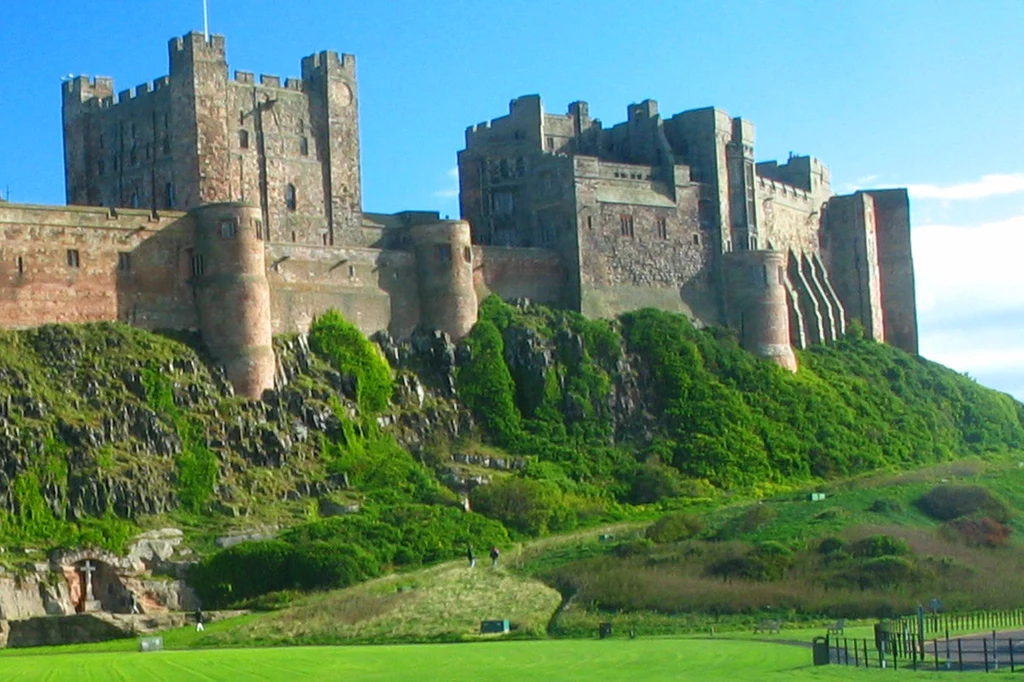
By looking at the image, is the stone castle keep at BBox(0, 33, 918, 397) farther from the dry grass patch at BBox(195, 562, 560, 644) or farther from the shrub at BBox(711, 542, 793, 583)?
the shrub at BBox(711, 542, 793, 583)

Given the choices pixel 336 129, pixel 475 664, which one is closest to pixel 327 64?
pixel 336 129

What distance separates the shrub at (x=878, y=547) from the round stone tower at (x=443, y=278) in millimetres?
23262

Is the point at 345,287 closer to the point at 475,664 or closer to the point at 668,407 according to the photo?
the point at 668,407

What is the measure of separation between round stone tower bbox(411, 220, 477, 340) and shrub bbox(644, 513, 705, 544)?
50.2ft

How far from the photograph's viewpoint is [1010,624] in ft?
168

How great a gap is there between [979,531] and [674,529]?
9.85 meters

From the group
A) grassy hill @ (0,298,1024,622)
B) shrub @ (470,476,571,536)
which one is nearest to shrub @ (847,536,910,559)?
grassy hill @ (0,298,1024,622)

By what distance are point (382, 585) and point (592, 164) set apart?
99.2 feet

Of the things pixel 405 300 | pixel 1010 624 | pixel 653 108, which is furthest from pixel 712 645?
pixel 653 108

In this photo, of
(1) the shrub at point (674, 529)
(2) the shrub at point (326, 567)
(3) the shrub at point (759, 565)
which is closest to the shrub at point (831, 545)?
(3) the shrub at point (759, 565)

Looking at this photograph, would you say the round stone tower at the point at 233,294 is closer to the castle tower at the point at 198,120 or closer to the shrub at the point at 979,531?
the castle tower at the point at 198,120

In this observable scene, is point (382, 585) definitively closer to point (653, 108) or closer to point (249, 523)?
point (249, 523)

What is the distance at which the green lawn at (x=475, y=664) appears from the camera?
42.1m

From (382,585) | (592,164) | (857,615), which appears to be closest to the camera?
(857,615)
